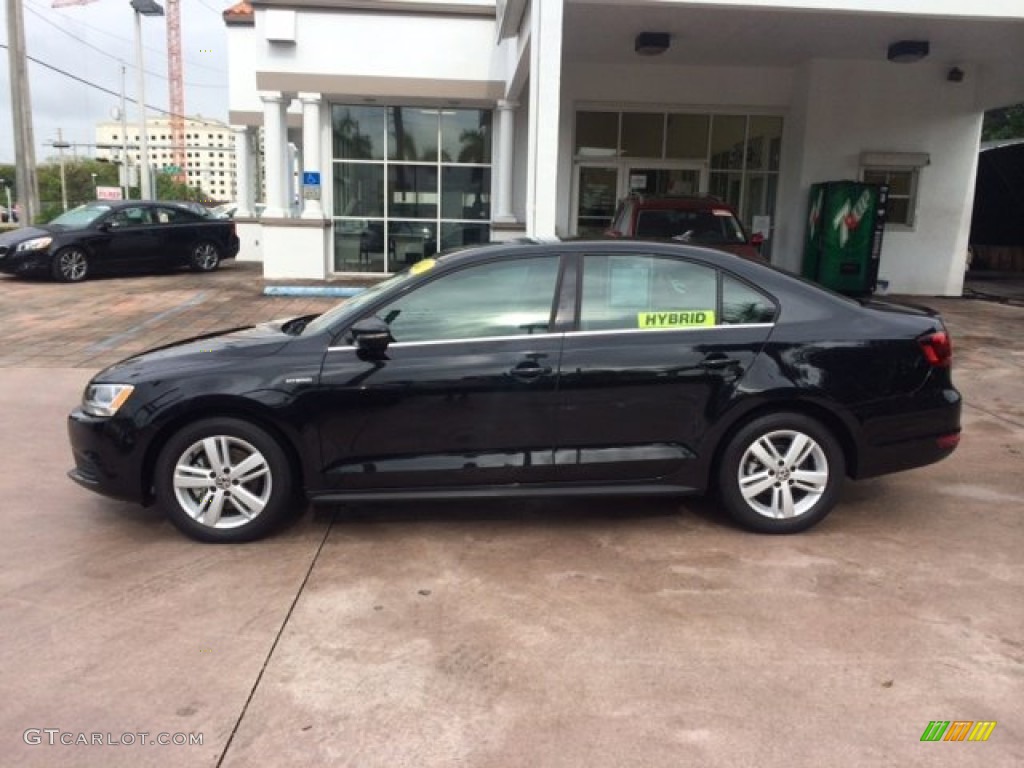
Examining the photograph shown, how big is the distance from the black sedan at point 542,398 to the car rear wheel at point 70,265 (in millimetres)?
12930

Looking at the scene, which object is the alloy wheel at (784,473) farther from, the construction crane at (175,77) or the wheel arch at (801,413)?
the construction crane at (175,77)

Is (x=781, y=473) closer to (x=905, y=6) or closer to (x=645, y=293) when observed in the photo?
(x=645, y=293)

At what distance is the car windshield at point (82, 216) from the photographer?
16.6 meters

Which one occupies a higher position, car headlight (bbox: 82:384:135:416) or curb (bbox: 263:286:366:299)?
car headlight (bbox: 82:384:135:416)

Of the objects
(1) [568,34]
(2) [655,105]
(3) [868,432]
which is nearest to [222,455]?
(3) [868,432]

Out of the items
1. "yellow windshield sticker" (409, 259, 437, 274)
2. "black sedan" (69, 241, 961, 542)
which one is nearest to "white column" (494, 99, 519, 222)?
"yellow windshield sticker" (409, 259, 437, 274)

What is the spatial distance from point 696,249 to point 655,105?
38.4ft

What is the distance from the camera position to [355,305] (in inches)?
186

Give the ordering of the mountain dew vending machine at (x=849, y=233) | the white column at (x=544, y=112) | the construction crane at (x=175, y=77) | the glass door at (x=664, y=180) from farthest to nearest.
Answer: the construction crane at (x=175, y=77) → the glass door at (x=664, y=180) → the mountain dew vending machine at (x=849, y=233) → the white column at (x=544, y=112)

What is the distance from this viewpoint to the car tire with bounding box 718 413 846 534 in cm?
459

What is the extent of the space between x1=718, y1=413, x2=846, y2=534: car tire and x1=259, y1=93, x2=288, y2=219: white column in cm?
1343

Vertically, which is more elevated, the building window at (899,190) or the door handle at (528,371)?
the building window at (899,190)

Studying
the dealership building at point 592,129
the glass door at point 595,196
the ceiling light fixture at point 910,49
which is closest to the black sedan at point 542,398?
the dealership building at point 592,129

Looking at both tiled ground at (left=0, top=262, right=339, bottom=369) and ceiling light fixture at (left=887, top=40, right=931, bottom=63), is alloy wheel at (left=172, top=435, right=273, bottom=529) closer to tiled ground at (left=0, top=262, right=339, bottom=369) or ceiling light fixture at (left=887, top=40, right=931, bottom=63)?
tiled ground at (left=0, top=262, right=339, bottom=369)
